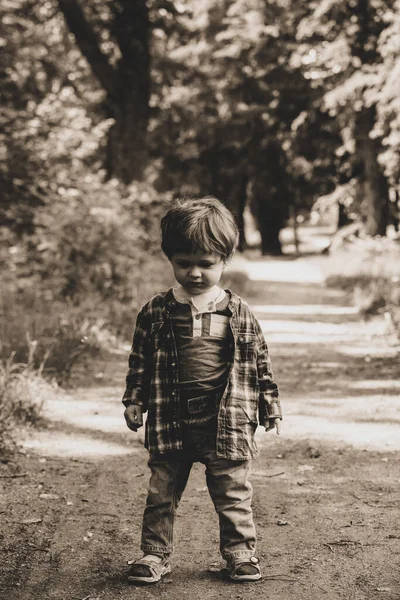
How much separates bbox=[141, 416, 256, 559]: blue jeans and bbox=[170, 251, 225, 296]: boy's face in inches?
22.6

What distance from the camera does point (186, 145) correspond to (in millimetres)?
34000

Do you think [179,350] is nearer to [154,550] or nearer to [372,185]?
[154,550]

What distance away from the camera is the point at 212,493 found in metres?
3.71

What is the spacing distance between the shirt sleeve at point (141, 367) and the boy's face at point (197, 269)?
0.86 feet

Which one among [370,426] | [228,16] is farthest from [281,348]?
[228,16]

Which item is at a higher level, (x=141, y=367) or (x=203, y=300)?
(x=203, y=300)

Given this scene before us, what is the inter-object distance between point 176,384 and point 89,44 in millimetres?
14983

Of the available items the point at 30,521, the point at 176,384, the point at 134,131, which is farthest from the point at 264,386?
the point at 134,131

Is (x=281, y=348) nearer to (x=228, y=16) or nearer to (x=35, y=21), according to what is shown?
(x=35, y=21)

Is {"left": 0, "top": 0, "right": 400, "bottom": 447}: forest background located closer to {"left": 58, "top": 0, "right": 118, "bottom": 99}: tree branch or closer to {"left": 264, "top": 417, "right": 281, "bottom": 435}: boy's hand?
{"left": 58, "top": 0, "right": 118, "bottom": 99}: tree branch

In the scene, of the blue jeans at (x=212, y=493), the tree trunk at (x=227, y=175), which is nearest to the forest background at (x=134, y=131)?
the tree trunk at (x=227, y=175)

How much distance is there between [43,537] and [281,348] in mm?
7051

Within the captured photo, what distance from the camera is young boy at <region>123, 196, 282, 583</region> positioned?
363 centimetres

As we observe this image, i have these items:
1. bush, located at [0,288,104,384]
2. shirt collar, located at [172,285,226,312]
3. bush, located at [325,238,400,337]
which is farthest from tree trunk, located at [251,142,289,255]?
shirt collar, located at [172,285,226,312]
